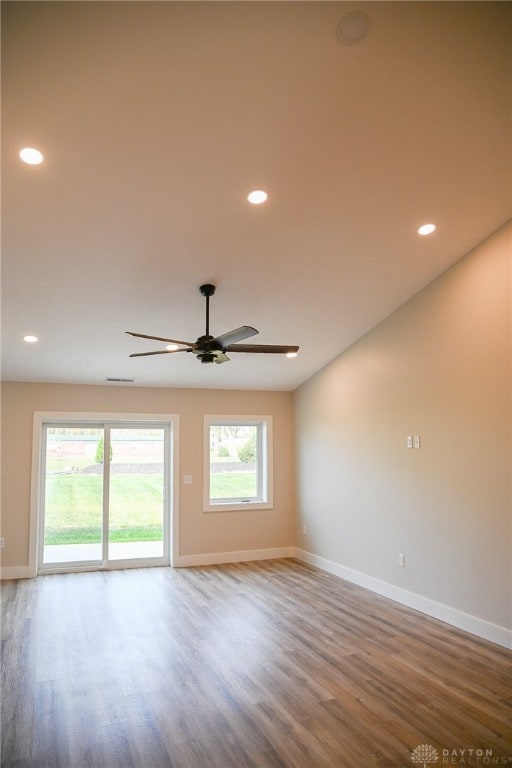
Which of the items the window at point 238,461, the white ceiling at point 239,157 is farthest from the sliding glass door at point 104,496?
the white ceiling at point 239,157

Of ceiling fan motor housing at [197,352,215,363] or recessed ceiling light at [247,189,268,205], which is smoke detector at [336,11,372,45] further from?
ceiling fan motor housing at [197,352,215,363]

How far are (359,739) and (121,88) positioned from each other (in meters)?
3.68

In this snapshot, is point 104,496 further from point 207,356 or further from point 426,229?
point 426,229

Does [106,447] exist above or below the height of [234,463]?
above

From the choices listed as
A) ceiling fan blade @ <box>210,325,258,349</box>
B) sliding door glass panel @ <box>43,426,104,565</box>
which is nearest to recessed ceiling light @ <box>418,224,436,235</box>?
ceiling fan blade @ <box>210,325,258,349</box>

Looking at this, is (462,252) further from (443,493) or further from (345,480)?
(345,480)

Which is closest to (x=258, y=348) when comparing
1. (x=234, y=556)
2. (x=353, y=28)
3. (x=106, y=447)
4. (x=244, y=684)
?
(x=353, y=28)

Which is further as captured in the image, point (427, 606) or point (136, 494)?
point (136, 494)

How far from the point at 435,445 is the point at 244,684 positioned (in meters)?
2.76

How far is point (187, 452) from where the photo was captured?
24.5ft

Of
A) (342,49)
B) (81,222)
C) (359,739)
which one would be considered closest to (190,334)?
(81,222)

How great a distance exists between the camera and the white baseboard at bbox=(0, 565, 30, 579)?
6.45m

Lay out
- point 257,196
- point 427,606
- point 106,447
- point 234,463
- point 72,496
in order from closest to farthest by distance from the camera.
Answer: point 257,196 < point 427,606 < point 72,496 < point 106,447 < point 234,463

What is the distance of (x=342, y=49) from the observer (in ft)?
8.46
